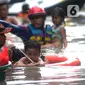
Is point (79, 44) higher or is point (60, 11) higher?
point (60, 11)

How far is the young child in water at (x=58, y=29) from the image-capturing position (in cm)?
1102

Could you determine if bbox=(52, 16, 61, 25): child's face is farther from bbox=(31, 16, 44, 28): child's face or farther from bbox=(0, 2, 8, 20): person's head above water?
bbox=(0, 2, 8, 20): person's head above water

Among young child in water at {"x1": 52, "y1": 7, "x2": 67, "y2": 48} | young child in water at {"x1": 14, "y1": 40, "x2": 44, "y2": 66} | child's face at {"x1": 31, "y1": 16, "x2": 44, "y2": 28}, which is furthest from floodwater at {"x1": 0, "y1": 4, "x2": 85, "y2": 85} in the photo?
young child in water at {"x1": 52, "y1": 7, "x2": 67, "y2": 48}

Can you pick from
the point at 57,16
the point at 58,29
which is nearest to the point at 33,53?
the point at 57,16

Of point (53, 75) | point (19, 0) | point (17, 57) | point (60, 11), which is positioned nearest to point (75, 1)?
point (19, 0)

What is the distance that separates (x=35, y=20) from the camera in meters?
10.3

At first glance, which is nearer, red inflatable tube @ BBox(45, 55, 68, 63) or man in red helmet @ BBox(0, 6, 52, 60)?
red inflatable tube @ BBox(45, 55, 68, 63)

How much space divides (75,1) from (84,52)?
10708 mm

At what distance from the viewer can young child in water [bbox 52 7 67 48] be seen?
11025 mm

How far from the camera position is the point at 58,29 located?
11195 millimetres

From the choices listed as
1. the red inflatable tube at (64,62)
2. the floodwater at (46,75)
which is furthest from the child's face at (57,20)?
the red inflatable tube at (64,62)

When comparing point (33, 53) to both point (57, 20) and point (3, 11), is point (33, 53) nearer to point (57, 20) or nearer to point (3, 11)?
point (57, 20)

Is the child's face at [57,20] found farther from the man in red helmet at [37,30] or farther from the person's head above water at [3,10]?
the person's head above water at [3,10]

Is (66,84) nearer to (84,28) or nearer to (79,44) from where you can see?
(79,44)
